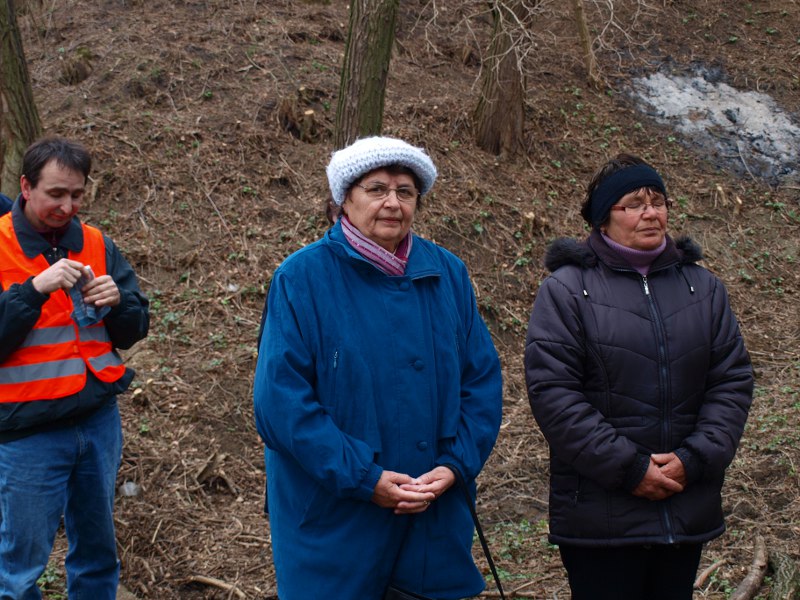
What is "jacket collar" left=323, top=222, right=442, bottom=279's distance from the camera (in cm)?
288

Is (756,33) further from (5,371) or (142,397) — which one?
(5,371)

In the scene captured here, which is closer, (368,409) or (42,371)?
(368,409)

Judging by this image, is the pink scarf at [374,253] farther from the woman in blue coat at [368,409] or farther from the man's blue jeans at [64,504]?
the man's blue jeans at [64,504]

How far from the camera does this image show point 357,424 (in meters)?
2.76

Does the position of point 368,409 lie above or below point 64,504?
above

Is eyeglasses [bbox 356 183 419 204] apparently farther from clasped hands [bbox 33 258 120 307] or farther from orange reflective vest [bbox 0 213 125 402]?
orange reflective vest [bbox 0 213 125 402]

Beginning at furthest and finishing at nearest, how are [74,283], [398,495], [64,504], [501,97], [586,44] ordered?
[586,44], [501,97], [64,504], [74,283], [398,495]

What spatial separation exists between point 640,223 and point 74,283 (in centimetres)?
227

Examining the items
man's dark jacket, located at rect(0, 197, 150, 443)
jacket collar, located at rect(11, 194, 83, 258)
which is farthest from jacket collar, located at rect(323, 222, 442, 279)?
jacket collar, located at rect(11, 194, 83, 258)

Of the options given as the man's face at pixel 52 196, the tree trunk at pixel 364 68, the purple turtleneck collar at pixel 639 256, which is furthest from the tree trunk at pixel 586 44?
the man's face at pixel 52 196

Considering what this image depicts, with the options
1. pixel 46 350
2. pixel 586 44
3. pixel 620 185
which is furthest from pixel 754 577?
pixel 586 44

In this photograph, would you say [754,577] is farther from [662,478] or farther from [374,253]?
[374,253]

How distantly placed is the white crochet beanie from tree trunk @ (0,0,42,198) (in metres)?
5.18

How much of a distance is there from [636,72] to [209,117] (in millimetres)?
6852
